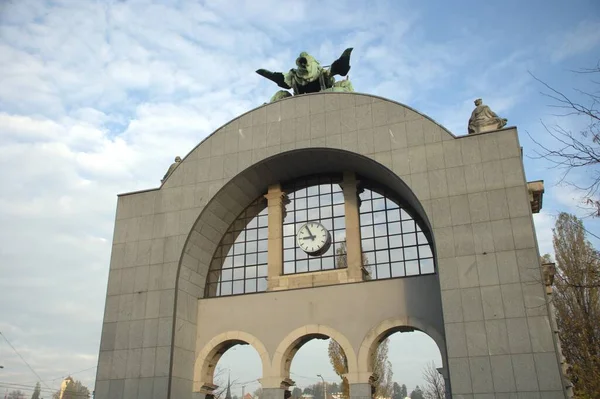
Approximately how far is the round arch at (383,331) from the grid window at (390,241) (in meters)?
1.68

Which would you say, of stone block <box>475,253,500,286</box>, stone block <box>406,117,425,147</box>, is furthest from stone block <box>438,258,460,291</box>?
stone block <box>406,117,425,147</box>

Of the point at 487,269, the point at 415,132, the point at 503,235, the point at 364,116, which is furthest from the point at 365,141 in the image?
the point at 487,269

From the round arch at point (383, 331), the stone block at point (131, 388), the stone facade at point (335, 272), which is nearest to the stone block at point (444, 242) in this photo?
the stone facade at point (335, 272)

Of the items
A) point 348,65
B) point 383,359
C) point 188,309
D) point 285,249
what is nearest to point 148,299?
point 188,309

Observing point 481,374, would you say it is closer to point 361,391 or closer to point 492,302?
point 492,302

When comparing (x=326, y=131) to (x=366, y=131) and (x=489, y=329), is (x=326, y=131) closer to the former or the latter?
(x=366, y=131)

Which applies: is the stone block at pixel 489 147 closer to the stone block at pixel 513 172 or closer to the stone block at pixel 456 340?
the stone block at pixel 513 172

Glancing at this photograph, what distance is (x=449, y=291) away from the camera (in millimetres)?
16344

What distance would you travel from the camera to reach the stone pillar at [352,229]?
64.3ft

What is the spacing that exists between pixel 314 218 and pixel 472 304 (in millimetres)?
7316

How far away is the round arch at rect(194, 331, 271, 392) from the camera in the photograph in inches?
776

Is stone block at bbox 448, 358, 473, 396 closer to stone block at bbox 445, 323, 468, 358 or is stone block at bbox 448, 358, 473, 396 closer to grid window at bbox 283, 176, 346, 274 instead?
stone block at bbox 445, 323, 468, 358

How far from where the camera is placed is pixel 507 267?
52.3 ft

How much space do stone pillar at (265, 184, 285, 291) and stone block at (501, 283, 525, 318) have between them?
27.1 feet
